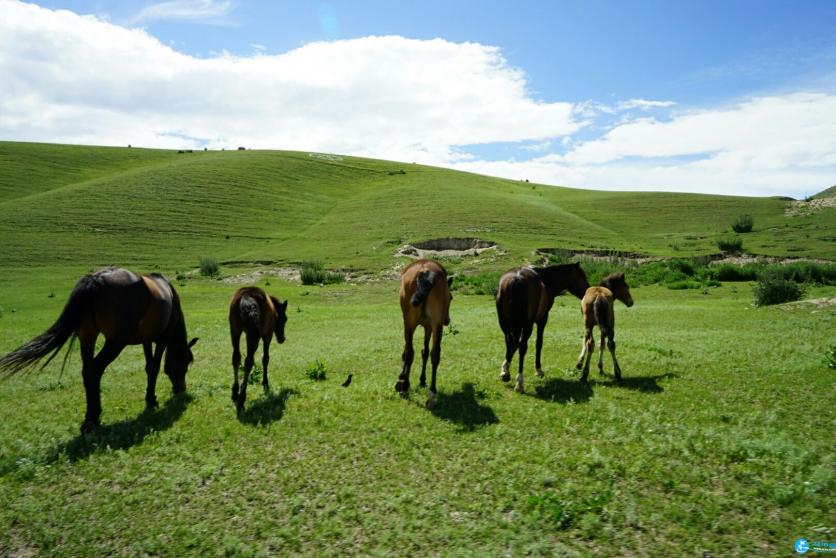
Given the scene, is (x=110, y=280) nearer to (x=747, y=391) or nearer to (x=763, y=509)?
(x=763, y=509)

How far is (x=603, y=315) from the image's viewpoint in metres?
11.9

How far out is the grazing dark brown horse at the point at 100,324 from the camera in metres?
8.28

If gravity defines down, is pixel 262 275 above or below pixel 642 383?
above

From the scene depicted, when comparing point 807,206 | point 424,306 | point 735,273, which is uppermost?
point 807,206

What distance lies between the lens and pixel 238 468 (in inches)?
278

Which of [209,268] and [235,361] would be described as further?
[209,268]

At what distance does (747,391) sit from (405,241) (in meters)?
44.2

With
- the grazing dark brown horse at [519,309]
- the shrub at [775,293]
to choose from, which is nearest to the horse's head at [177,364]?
the grazing dark brown horse at [519,309]

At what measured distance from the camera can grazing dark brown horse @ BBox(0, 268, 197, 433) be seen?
828 cm

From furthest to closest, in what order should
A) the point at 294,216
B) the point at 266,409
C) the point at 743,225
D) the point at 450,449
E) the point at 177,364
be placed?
1. the point at 294,216
2. the point at 743,225
3. the point at 177,364
4. the point at 266,409
5. the point at 450,449

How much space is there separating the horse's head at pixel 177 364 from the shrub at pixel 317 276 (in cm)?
2936

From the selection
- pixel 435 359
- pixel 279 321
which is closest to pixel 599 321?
pixel 435 359

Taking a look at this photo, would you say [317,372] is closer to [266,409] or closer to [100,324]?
[266,409]

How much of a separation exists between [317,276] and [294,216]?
108 ft
